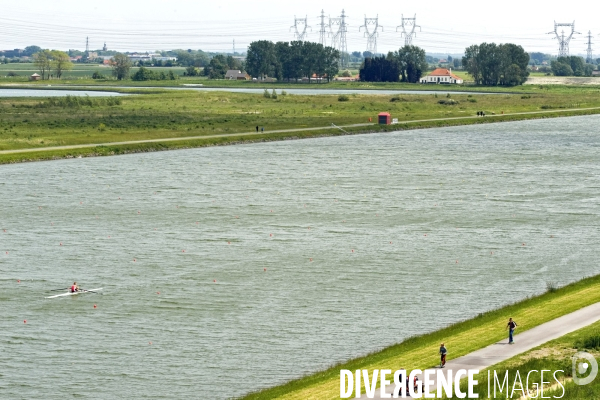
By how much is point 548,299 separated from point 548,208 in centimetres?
2976

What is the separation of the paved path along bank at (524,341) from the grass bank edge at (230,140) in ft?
241

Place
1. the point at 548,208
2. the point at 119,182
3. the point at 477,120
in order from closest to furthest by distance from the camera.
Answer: the point at 548,208 < the point at 119,182 < the point at 477,120

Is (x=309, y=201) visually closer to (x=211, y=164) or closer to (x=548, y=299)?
(x=211, y=164)

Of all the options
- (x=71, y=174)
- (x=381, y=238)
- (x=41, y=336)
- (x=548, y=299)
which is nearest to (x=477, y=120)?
(x=71, y=174)

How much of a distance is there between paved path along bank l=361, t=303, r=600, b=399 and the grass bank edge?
73374 millimetres

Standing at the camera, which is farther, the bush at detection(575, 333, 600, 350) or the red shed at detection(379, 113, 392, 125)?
the red shed at detection(379, 113, 392, 125)

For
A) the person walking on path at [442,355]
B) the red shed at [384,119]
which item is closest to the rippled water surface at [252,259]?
the person walking on path at [442,355]

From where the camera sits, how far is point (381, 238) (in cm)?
6631

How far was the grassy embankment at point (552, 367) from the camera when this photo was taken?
35.8m

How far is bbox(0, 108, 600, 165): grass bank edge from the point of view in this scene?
10958 cm

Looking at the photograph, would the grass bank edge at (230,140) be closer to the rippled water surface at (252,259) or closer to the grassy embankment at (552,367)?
the rippled water surface at (252,259)

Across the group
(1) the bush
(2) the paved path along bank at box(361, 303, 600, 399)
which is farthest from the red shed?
(1) the bush

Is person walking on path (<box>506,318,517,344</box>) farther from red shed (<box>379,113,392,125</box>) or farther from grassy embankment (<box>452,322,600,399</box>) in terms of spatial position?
red shed (<box>379,113,392,125</box>)

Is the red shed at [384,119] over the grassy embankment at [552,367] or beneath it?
over
